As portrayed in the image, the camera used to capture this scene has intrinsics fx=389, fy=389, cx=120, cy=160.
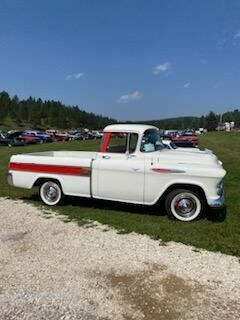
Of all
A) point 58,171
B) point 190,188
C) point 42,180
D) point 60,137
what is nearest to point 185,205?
point 190,188

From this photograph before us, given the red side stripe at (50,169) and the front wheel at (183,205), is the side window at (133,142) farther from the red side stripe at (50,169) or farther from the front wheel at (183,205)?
the front wheel at (183,205)

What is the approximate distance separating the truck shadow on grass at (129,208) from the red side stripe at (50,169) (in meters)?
0.92

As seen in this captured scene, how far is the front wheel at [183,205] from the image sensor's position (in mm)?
8039

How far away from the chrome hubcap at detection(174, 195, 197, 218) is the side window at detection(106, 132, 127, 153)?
66.2 inches

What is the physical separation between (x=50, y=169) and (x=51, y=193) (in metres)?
0.66

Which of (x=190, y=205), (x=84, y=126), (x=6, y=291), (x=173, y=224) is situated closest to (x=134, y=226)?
(x=173, y=224)

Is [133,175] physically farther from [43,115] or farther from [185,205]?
[43,115]

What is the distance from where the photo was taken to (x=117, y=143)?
9.01 meters

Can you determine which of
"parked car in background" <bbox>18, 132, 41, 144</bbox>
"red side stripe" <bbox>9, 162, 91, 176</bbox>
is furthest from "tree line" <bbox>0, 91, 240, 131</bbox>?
"red side stripe" <bbox>9, 162, 91, 176</bbox>

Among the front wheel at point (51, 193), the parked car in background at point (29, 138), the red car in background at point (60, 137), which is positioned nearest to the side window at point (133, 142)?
the front wheel at point (51, 193)

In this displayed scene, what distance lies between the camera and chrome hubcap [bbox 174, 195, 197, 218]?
8078mm

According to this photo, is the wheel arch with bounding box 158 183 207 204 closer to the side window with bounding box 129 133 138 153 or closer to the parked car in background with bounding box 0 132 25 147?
the side window with bounding box 129 133 138 153

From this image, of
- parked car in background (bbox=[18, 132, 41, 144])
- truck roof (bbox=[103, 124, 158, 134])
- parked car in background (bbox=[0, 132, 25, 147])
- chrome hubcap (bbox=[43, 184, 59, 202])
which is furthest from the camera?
parked car in background (bbox=[18, 132, 41, 144])

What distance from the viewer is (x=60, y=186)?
9414 mm
